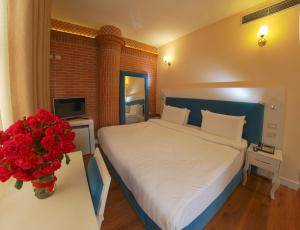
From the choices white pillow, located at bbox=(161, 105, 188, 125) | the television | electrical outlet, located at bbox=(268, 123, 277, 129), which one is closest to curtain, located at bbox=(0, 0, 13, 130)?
the television

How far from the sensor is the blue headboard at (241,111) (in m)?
2.08

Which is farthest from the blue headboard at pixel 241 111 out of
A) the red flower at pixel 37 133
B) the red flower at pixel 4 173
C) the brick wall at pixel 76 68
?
the red flower at pixel 4 173

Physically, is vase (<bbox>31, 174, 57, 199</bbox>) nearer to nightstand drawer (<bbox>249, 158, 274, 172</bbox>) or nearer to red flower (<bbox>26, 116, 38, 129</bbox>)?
red flower (<bbox>26, 116, 38, 129</bbox>)

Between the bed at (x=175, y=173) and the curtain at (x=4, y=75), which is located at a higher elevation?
the curtain at (x=4, y=75)

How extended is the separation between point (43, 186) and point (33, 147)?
10.6 inches

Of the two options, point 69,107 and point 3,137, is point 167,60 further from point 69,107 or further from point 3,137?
point 3,137

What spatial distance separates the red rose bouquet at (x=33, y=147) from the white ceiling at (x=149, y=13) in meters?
2.33

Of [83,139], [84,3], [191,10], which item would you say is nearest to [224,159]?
[191,10]

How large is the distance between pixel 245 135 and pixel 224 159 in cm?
94

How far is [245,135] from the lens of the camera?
2197 millimetres

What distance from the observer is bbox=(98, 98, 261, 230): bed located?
1.03 meters

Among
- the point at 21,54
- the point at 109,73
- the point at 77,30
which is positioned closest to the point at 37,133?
the point at 21,54

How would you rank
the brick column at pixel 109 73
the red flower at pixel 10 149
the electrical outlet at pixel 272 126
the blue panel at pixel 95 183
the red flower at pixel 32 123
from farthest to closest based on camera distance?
the brick column at pixel 109 73, the electrical outlet at pixel 272 126, the blue panel at pixel 95 183, the red flower at pixel 32 123, the red flower at pixel 10 149

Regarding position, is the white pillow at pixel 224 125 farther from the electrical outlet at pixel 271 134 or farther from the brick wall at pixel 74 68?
the brick wall at pixel 74 68
